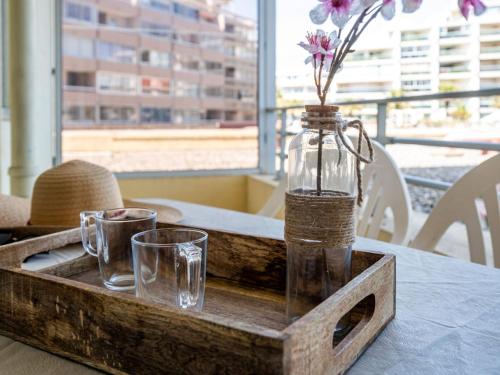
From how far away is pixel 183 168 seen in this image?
10.8 ft

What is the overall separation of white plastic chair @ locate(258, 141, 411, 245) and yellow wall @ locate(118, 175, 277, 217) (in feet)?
5.56

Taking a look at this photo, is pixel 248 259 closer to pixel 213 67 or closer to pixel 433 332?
pixel 433 332

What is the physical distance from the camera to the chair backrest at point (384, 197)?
121 centimetres

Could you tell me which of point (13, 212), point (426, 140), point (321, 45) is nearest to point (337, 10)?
point (321, 45)

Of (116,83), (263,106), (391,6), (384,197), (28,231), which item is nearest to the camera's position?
(391,6)

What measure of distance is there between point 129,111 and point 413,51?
6.17ft

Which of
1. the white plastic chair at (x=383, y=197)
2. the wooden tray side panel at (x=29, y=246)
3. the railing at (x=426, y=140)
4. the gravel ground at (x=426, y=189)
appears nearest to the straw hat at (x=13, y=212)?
the wooden tray side panel at (x=29, y=246)

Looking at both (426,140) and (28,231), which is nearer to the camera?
(28,231)

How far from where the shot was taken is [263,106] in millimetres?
3346

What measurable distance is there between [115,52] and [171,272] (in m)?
2.93

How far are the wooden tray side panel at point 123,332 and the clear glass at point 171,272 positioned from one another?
7cm

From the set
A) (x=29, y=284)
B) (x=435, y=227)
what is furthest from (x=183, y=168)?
(x=29, y=284)

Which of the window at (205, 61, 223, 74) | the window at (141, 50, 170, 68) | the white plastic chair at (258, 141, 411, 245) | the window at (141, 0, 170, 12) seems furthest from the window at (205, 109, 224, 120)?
the white plastic chair at (258, 141, 411, 245)

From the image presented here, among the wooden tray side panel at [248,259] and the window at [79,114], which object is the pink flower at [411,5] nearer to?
the wooden tray side panel at [248,259]
